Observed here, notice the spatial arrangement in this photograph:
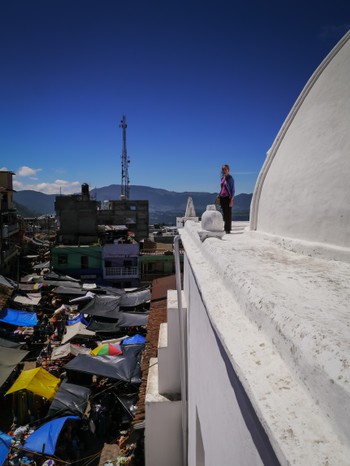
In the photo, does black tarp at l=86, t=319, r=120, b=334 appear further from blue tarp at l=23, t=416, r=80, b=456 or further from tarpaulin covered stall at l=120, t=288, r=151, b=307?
blue tarp at l=23, t=416, r=80, b=456

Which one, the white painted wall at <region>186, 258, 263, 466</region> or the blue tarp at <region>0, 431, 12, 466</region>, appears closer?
the white painted wall at <region>186, 258, 263, 466</region>

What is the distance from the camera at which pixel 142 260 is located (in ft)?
104

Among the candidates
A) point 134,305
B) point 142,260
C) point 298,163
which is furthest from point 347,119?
point 142,260

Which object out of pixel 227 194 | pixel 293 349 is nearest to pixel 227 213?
pixel 227 194

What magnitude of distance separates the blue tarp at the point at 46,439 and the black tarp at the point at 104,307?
8437 millimetres

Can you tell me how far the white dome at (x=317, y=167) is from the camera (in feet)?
10.2

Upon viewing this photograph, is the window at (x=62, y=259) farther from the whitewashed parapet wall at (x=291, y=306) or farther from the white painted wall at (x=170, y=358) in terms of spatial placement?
the whitewashed parapet wall at (x=291, y=306)

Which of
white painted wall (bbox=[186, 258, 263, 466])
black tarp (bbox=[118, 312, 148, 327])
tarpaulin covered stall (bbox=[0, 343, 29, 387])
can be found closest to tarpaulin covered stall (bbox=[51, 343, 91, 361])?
tarpaulin covered stall (bbox=[0, 343, 29, 387])

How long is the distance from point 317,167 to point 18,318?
63.4ft

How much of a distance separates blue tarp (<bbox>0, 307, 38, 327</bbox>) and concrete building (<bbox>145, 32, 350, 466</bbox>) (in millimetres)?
16033

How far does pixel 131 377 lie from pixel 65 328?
8.16 meters

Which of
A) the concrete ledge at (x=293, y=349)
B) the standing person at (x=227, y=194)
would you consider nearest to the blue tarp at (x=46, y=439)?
the standing person at (x=227, y=194)

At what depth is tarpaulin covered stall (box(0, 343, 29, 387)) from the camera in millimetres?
12672

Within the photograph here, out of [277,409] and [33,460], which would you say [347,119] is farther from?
[33,460]
